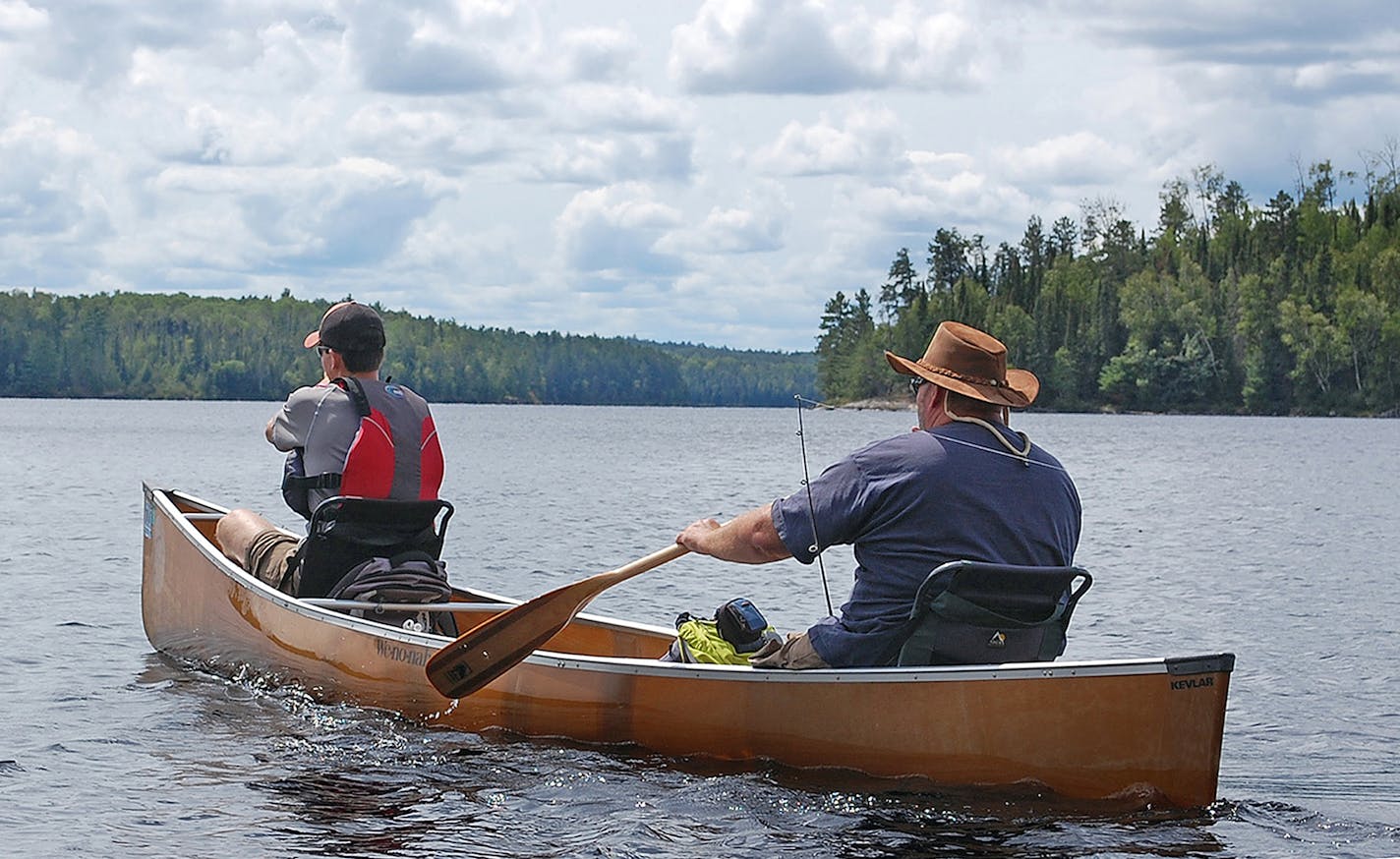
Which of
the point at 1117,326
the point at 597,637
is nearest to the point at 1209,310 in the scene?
the point at 1117,326

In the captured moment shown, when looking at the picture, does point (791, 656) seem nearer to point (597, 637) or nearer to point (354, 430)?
point (597, 637)

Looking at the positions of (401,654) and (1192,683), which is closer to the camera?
(1192,683)

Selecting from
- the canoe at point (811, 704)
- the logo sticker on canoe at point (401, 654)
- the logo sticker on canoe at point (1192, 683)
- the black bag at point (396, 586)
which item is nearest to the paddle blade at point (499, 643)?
the canoe at point (811, 704)

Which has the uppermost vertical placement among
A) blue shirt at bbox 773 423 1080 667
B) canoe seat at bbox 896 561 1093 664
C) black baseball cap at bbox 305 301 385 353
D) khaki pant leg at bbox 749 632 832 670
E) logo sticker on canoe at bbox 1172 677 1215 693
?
black baseball cap at bbox 305 301 385 353

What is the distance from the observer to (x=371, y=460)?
8.95 meters

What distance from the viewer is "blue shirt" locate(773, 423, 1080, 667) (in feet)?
22.3

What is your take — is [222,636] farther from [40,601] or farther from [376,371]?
[40,601]

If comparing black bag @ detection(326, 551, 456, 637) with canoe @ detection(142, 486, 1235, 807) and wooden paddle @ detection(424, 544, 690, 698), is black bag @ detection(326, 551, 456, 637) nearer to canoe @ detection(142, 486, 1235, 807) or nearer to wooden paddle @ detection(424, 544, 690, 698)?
canoe @ detection(142, 486, 1235, 807)

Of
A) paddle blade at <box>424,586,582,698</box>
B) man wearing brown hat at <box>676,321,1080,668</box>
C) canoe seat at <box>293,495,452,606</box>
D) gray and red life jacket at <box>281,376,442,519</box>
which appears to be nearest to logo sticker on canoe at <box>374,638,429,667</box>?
paddle blade at <box>424,586,582,698</box>

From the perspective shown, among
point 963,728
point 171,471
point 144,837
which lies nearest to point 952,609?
point 963,728

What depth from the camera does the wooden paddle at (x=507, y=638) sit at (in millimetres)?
8336

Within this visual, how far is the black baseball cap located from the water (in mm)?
1988

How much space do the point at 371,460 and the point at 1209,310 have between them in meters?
109

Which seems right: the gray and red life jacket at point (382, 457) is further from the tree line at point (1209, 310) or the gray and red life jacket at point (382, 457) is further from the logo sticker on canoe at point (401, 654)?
the tree line at point (1209, 310)
